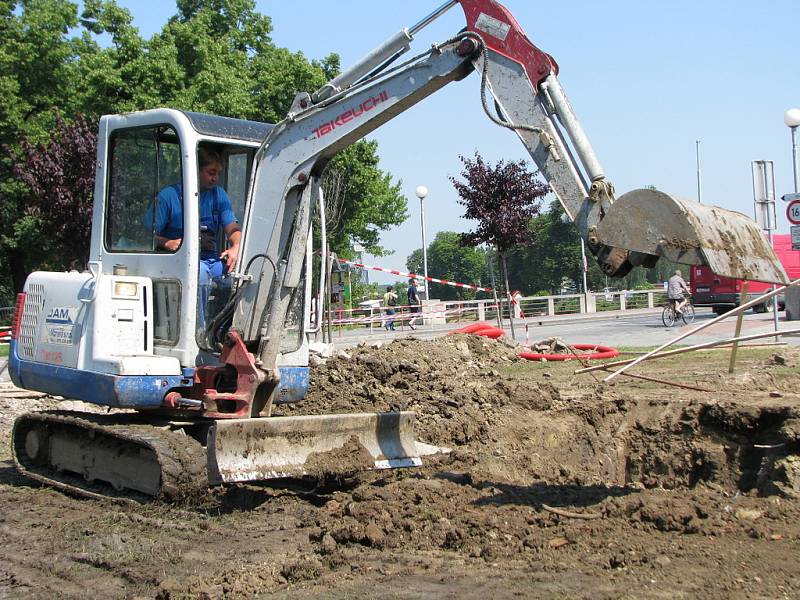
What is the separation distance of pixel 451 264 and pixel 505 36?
9557 cm

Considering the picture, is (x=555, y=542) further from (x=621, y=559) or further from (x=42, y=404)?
(x=42, y=404)

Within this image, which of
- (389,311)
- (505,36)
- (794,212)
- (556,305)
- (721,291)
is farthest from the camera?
(556,305)

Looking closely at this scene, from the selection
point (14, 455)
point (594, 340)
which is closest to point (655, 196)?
point (14, 455)

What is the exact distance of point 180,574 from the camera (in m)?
5.40

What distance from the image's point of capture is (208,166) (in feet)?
24.6

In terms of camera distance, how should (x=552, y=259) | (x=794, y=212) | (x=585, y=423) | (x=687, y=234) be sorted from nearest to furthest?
1. (x=687, y=234)
2. (x=585, y=423)
3. (x=794, y=212)
4. (x=552, y=259)

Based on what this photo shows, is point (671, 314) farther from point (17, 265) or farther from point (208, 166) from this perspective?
point (17, 265)

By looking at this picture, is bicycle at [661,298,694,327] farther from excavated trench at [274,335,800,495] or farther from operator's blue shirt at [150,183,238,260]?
operator's blue shirt at [150,183,238,260]

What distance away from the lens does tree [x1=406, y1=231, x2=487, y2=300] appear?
3658 inches

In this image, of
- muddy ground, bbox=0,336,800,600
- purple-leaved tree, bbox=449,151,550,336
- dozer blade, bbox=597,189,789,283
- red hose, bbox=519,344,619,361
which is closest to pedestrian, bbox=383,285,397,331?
purple-leaved tree, bbox=449,151,550,336

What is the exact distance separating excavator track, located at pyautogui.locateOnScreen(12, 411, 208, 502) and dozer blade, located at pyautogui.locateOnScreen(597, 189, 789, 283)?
3.50m

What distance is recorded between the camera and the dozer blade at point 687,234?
17.9 feet

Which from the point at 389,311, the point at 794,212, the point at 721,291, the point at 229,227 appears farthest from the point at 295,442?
the point at 389,311

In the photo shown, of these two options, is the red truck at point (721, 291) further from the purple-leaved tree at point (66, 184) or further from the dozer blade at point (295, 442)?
the dozer blade at point (295, 442)
